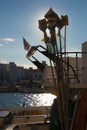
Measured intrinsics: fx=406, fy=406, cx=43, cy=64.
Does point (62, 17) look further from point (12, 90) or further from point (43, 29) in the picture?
point (12, 90)

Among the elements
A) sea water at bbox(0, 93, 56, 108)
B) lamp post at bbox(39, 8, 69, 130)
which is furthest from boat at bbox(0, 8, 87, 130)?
sea water at bbox(0, 93, 56, 108)

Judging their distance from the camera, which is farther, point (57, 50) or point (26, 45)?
point (26, 45)

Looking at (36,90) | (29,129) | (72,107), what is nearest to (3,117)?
(29,129)

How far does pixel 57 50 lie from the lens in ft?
44.2

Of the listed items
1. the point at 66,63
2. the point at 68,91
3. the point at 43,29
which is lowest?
the point at 68,91

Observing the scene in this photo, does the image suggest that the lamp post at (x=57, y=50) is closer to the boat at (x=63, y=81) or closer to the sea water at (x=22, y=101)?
the boat at (x=63, y=81)

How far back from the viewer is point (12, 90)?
575ft

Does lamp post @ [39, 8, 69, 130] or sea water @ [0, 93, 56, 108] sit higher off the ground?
lamp post @ [39, 8, 69, 130]

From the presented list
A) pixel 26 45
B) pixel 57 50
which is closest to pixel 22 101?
pixel 26 45

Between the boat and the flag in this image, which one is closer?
the boat

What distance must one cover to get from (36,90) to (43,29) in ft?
521

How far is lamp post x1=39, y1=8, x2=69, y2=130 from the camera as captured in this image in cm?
1305

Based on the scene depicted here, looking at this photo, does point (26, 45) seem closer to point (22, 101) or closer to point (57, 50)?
point (57, 50)

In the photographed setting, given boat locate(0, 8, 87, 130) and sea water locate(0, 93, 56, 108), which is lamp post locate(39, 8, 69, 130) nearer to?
boat locate(0, 8, 87, 130)
